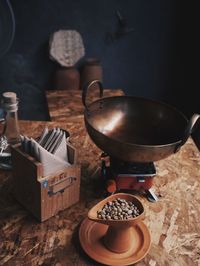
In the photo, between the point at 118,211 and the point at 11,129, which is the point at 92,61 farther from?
the point at 118,211

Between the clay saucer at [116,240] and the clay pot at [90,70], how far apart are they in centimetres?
197

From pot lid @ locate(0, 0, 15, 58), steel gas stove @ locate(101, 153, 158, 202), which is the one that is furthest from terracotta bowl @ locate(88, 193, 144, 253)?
pot lid @ locate(0, 0, 15, 58)

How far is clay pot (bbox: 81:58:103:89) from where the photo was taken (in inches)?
114

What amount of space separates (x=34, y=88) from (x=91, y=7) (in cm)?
84

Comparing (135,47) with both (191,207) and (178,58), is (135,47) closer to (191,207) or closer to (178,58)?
(178,58)

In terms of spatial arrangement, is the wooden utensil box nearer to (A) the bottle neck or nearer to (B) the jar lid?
(A) the bottle neck

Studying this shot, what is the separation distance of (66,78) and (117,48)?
542mm

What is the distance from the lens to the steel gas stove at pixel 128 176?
1.16 m

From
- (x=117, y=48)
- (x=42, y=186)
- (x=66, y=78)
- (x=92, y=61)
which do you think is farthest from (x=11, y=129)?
(x=117, y=48)

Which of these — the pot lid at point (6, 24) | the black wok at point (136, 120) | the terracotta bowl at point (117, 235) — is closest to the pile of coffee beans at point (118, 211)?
the terracotta bowl at point (117, 235)

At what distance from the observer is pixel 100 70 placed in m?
2.94

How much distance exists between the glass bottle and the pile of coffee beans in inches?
19.2

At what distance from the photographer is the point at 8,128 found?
4.49 feet

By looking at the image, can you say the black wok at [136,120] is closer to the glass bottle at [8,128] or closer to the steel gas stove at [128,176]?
the steel gas stove at [128,176]
